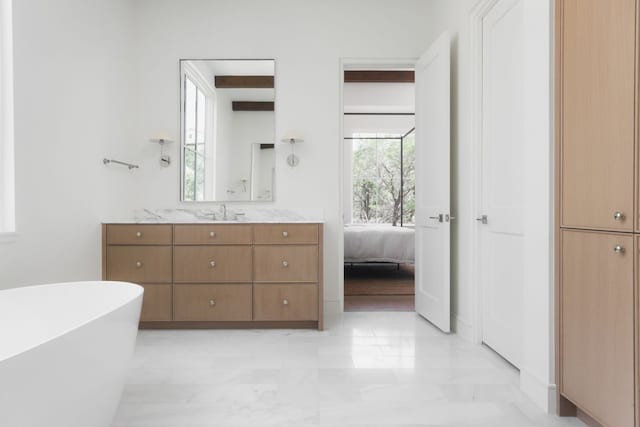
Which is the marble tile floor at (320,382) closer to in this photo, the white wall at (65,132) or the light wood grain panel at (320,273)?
the light wood grain panel at (320,273)

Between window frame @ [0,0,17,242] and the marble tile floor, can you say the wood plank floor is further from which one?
window frame @ [0,0,17,242]

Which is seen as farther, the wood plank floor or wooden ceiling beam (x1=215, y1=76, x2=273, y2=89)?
the wood plank floor

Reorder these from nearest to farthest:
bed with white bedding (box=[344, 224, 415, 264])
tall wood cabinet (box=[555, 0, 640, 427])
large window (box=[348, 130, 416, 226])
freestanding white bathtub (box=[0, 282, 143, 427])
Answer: freestanding white bathtub (box=[0, 282, 143, 427]), tall wood cabinet (box=[555, 0, 640, 427]), bed with white bedding (box=[344, 224, 415, 264]), large window (box=[348, 130, 416, 226])

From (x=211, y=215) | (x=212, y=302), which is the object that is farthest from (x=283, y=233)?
(x=211, y=215)

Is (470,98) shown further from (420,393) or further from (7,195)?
(7,195)

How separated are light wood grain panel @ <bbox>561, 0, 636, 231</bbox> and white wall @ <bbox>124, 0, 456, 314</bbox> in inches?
83.2

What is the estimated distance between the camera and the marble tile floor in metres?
1.79

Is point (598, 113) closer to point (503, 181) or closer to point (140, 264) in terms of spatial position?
point (503, 181)

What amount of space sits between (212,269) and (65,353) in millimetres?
1853

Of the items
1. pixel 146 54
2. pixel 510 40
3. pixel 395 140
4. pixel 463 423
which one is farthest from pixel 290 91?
pixel 395 140

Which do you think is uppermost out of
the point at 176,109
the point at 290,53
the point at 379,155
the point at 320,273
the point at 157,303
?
the point at 290,53

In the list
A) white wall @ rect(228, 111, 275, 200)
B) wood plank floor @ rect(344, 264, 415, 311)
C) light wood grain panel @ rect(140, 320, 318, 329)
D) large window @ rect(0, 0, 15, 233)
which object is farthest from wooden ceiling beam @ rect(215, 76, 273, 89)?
wood plank floor @ rect(344, 264, 415, 311)

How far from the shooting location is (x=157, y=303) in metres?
3.09

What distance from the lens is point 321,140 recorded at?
3658 mm
